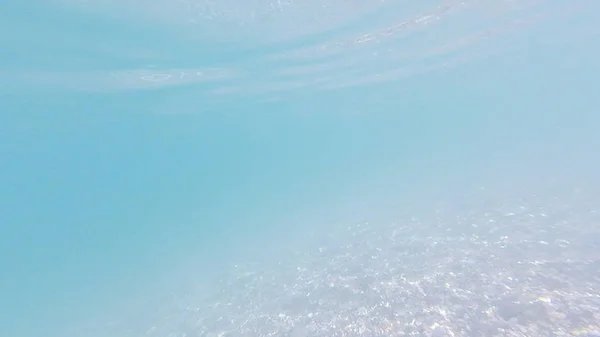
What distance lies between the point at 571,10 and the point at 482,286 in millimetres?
→ 23506

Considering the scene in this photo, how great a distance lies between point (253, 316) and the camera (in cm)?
1278

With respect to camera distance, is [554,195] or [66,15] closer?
[66,15]

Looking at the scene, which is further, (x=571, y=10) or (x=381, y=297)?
(x=571, y=10)

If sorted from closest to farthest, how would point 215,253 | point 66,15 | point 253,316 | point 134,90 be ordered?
1. point 253,316
2. point 66,15
3. point 134,90
4. point 215,253

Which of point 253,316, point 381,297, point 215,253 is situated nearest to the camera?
point 381,297

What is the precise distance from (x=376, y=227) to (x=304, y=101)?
24555 millimetres

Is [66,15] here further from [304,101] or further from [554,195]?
[304,101]

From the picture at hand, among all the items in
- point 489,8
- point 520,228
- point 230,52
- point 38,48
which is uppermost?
point 38,48

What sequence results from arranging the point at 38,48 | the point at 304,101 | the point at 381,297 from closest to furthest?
the point at 381,297 → the point at 38,48 → the point at 304,101

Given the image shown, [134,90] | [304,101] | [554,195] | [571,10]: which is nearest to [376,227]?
[554,195]

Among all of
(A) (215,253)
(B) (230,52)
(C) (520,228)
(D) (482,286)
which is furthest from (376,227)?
(A) (215,253)

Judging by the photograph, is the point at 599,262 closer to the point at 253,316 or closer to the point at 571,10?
the point at 253,316

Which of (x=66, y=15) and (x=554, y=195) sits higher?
(x=66, y=15)

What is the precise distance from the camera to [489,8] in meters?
20.7
